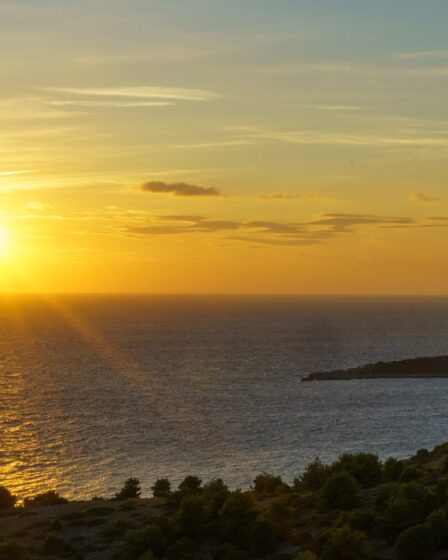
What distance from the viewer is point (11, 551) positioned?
→ 1567 inches

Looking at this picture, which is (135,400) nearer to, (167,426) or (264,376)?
(167,426)

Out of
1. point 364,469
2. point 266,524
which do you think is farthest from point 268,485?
point 266,524

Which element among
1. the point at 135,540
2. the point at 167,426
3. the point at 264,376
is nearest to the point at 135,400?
the point at 167,426

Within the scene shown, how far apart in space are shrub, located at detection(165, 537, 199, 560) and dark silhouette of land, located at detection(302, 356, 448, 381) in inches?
5069

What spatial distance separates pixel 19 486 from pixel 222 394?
224 feet

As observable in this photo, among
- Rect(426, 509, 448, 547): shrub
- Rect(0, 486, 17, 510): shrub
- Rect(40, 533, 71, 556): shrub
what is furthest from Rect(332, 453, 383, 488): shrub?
Rect(0, 486, 17, 510): shrub

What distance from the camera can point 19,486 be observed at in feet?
266

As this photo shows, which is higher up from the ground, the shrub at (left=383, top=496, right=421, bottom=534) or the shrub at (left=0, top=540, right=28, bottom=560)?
the shrub at (left=383, top=496, right=421, bottom=534)

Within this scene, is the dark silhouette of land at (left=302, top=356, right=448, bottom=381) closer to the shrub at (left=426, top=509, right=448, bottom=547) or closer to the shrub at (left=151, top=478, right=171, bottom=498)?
the shrub at (left=151, top=478, right=171, bottom=498)

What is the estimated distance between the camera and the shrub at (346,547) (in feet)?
117

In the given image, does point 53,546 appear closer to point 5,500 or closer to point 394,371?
point 5,500

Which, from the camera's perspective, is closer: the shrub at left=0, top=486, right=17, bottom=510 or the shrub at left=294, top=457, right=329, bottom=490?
the shrub at left=294, top=457, right=329, bottom=490

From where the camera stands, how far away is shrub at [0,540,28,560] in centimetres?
3947

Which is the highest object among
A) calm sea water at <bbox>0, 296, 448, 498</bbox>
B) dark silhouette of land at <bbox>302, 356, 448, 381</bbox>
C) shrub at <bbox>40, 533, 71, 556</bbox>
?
shrub at <bbox>40, 533, 71, 556</bbox>
